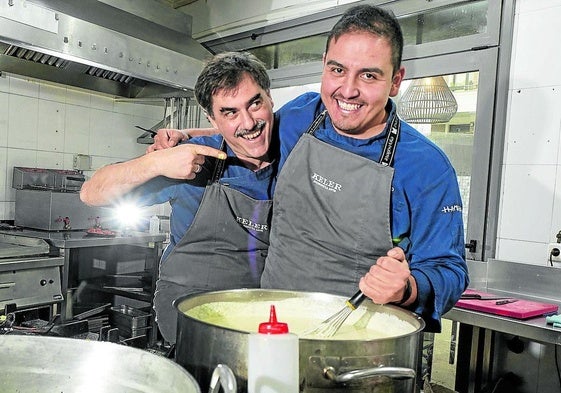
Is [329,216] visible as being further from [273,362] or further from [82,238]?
[82,238]

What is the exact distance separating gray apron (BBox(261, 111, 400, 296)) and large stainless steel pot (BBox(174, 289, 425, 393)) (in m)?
0.45

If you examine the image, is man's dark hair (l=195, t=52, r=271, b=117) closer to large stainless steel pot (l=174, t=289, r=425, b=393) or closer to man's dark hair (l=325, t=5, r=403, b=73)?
man's dark hair (l=325, t=5, r=403, b=73)

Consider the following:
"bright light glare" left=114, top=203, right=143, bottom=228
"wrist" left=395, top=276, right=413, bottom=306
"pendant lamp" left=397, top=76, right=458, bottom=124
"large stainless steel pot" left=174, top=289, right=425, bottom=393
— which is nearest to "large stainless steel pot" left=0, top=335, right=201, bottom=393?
"large stainless steel pot" left=174, top=289, right=425, bottom=393

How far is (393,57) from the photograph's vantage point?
1.29 m

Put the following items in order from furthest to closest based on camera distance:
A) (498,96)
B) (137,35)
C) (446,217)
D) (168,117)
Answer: (168,117), (137,35), (498,96), (446,217)

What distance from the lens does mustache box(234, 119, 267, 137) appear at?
147 centimetres

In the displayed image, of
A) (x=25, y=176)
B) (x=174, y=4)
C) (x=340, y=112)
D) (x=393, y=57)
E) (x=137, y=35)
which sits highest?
(x=174, y=4)

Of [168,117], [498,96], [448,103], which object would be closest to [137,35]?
[168,117]

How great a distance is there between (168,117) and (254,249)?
3075 millimetres

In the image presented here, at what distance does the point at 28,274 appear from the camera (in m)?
2.79

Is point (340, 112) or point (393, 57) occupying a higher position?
point (393, 57)

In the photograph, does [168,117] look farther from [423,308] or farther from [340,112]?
[423,308]

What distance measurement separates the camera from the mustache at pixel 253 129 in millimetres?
1468

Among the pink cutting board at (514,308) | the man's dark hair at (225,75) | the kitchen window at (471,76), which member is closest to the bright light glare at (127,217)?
the kitchen window at (471,76)
